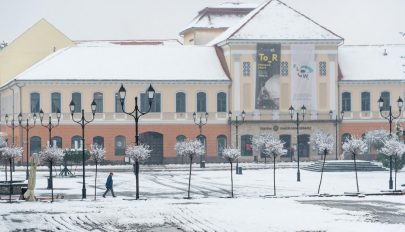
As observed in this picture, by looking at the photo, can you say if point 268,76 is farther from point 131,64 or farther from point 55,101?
point 55,101

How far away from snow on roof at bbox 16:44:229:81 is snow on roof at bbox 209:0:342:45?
11.1 ft

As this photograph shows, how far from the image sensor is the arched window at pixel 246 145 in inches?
3415

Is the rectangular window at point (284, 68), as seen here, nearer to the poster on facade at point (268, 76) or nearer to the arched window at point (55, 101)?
the poster on facade at point (268, 76)

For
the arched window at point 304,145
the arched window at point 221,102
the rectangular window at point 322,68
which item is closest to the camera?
the arched window at point 304,145

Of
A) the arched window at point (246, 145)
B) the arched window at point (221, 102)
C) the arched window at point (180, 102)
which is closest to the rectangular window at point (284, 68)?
the arched window at point (221, 102)

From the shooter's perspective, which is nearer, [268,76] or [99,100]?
[99,100]

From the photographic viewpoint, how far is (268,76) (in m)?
87.4

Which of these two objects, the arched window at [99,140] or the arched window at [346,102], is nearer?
the arched window at [99,140]

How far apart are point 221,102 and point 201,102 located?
189 cm

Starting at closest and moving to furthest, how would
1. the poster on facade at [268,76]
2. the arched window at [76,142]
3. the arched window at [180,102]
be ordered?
the arched window at [76,142]
the poster on facade at [268,76]
the arched window at [180,102]

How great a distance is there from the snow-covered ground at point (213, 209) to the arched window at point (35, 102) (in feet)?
88.8

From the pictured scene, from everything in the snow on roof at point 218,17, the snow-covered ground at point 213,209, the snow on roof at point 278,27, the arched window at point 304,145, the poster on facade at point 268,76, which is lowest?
the snow-covered ground at point 213,209

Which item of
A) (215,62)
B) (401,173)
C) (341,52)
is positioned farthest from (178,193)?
(341,52)

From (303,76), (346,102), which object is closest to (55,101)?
(303,76)
